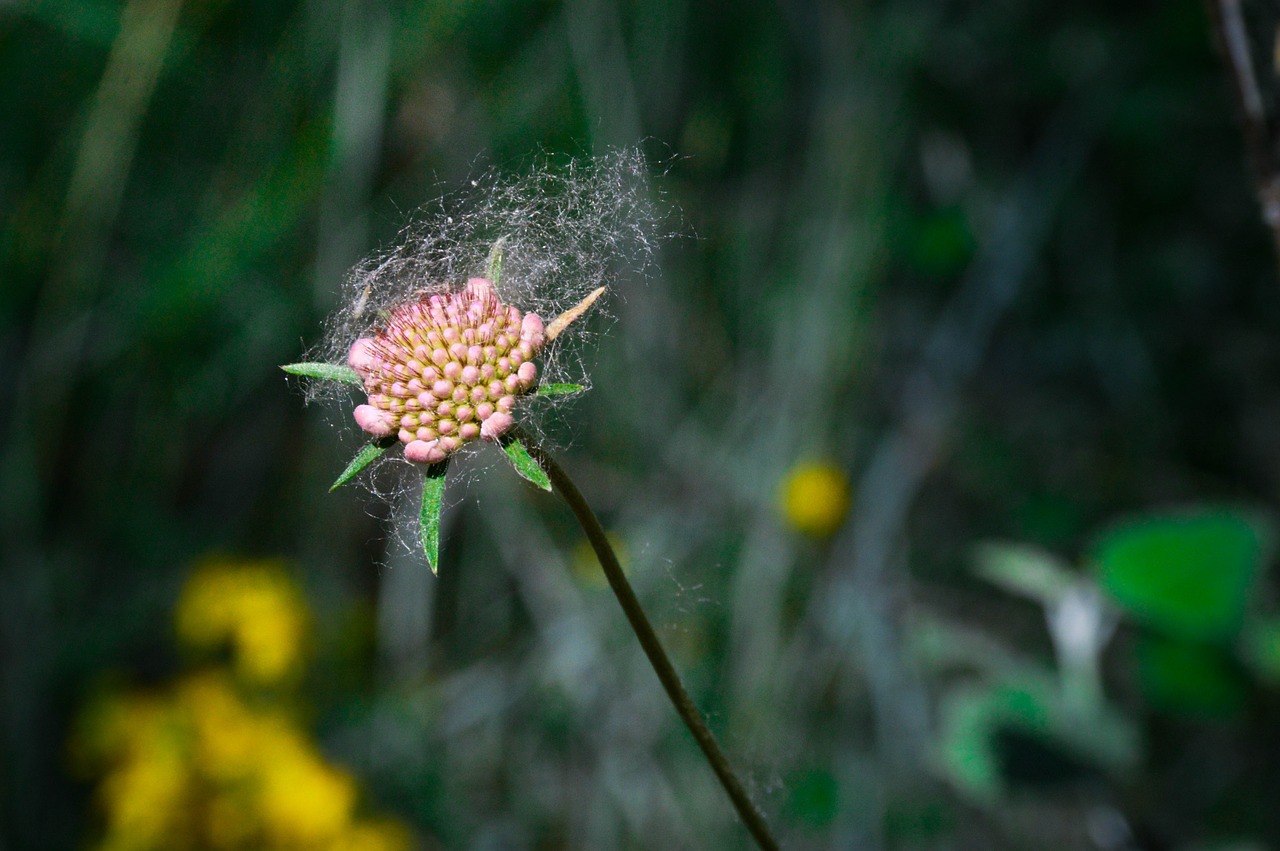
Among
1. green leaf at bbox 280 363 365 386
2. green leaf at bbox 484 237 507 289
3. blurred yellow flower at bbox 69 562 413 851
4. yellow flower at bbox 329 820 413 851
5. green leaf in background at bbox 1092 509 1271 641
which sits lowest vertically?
green leaf in background at bbox 1092 509 1271 641

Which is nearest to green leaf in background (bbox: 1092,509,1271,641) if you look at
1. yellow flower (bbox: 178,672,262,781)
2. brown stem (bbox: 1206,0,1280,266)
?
brown stem (bbox: 1206,0,1280,266)

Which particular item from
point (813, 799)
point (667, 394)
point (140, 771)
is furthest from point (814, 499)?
point (140, 771)

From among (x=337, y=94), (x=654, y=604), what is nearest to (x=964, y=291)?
(x=654, y=604)

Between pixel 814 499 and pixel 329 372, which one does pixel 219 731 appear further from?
pixel 329 372

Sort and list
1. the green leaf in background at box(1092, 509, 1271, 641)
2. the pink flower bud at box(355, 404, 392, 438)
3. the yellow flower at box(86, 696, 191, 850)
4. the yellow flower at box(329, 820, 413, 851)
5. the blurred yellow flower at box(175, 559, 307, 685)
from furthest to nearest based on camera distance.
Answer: the blurred yellow flower at box(175, 559, 307, 685)
the yellow flower at box(329, 820, 413, 851)
the yellow flower at box(86, 696, 191, 850)
the green leaf in background at box(1092, 509, 1271, 641)
the pink flower bud at box(355, 404, 392, 438)

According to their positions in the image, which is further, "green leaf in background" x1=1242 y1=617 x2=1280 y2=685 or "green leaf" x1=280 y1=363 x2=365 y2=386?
"green leaf in background" x1=1242 y1=617 x2=1280 y2=685

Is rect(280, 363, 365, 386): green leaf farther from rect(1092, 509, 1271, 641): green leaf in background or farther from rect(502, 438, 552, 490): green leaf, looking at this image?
rect(1092, 509, 1271, 641): green leaf in background

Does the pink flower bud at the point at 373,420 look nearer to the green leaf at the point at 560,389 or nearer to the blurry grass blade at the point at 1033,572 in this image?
the green leaf at the point at 560,389
